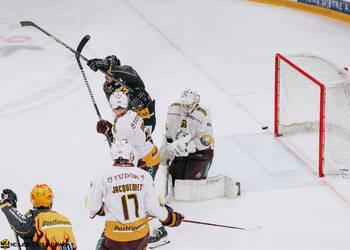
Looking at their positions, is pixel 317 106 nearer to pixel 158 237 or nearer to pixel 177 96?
pixel 177 96

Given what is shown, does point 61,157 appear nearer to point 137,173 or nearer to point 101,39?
point 137,173

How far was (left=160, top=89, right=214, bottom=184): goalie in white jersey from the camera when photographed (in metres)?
5.40

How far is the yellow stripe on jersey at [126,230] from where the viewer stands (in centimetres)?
391

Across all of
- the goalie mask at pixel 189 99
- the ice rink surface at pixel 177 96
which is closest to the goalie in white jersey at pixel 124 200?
the ice rink surface at pixel 177 96

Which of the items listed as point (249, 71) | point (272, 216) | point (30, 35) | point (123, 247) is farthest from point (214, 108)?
point (30, 35)

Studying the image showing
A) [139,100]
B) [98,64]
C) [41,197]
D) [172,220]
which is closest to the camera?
[41,197]

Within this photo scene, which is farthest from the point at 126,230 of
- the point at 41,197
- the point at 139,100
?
the point at 139,100

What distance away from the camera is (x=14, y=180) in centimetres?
625

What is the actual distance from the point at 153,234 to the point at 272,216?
1.11 metres

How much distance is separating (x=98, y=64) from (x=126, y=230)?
6.53 feet

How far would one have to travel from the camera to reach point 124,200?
3803 mm

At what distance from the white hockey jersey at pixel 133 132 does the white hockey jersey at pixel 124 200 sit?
89 centimetres

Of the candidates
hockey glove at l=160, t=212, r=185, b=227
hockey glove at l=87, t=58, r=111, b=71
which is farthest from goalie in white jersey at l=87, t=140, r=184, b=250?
hockey glove at l=87, t=58, r=111, b=71

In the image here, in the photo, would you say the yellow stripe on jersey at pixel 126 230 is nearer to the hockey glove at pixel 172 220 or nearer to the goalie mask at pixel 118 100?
the hockey glove at pixel 172 220
